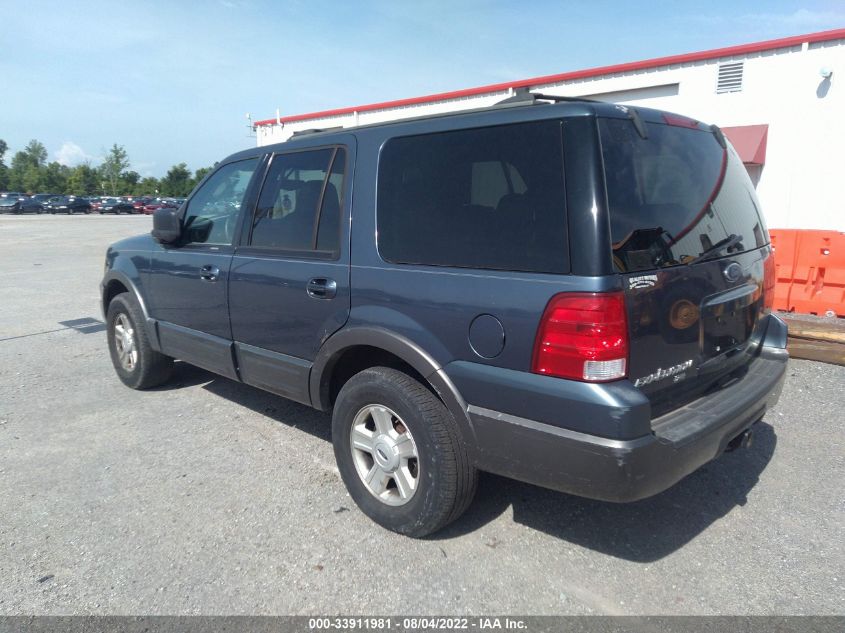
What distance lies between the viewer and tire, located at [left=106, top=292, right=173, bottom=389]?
5156mm

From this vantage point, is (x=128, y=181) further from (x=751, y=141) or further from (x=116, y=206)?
(x=751, y=141)

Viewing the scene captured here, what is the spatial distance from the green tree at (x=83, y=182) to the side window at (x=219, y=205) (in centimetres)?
9228

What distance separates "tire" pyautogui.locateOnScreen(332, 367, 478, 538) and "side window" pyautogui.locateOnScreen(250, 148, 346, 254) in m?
0.84

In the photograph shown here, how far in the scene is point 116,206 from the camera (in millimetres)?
53906

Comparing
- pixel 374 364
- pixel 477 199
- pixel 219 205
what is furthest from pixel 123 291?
pixel 477 199

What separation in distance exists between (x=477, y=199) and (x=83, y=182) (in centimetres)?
9767

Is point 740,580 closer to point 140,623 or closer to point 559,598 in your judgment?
point 559,598

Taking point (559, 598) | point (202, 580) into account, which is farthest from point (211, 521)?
point (559, 598)

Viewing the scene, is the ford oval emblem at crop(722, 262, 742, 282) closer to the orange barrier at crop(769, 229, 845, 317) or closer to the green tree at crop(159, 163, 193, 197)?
the orange barrier at crop(769, 229, 845, 317)

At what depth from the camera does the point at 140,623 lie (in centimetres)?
261

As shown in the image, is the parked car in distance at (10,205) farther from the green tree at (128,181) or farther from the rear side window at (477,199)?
the rear side window at (477,199)

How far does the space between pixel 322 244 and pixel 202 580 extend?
5.80 feet

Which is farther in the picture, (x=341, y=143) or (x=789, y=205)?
(x=789, y=205)

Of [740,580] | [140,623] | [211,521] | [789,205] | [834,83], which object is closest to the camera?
[140,623]
